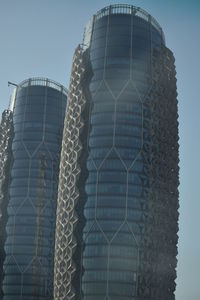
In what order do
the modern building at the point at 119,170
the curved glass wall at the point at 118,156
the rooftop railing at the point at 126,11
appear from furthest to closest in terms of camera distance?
the rooftop railing at the point at 126,11 → the modern building at the point at 119,170 → the curved glass wall at the point at 118,156

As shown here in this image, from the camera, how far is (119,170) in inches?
5920

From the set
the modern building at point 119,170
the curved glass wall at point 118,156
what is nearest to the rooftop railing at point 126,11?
the modern building at point 119,170

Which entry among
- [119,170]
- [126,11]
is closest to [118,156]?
[119,170]

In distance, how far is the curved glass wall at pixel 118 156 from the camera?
146 m

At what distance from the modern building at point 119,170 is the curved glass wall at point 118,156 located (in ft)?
0.78

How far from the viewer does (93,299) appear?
143750mm

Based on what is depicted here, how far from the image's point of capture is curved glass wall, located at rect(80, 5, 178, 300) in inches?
5728

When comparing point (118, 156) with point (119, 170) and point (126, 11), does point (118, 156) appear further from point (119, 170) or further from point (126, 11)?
point (126, 11)

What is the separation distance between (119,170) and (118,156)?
11.3ft

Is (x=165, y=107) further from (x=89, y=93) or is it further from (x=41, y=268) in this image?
(x=41, y=268)

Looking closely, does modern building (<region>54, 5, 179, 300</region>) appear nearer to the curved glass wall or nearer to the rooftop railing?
the curved glass wall

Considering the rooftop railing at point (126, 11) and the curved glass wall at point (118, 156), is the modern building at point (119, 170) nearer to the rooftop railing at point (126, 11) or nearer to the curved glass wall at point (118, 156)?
the curved glass wall at point (118, 156)

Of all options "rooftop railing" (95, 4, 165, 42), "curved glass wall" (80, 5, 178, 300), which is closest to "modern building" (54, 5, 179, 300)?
"curved glass wall" (80, 5, 178, 300)

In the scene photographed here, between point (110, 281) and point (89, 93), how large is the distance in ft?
156
